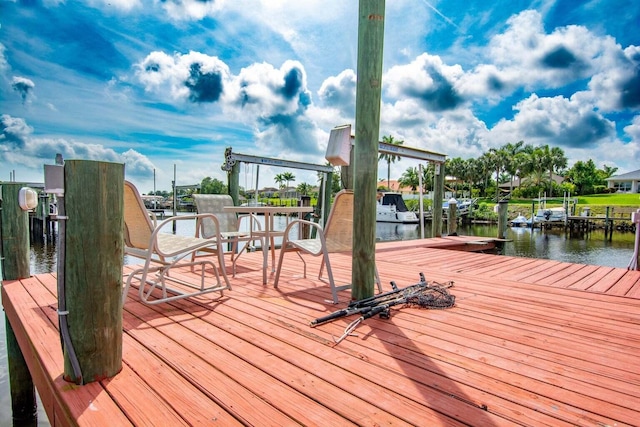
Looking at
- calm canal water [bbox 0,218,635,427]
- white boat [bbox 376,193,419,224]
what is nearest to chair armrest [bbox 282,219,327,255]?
calm canal water [bbox 0,218,635,427]

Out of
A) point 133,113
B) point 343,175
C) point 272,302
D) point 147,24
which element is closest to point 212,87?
point 147,24

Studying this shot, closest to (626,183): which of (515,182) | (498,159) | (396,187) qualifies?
(515,182)

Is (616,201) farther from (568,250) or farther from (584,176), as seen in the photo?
(568,250)

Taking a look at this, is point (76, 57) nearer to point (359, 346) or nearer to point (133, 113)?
point (133, 113)

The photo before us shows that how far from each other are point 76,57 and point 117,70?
15.8 feet

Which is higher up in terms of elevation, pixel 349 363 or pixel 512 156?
pixel 512 156

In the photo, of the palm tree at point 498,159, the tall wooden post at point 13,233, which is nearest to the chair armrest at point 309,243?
the tall wooden post at point 13,233

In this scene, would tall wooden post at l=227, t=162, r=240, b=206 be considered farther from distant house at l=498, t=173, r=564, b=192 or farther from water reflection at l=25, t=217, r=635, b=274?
distant house at l=498, t=173, r=564, b=192

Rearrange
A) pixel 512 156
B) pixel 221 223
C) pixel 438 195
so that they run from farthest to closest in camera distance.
A: pixel 512 156 < pixel 438 195 < pixel 221 223

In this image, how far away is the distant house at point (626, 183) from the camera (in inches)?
2005

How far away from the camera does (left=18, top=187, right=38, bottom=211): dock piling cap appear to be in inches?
112

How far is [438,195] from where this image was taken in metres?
7.80

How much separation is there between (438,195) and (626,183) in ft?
210

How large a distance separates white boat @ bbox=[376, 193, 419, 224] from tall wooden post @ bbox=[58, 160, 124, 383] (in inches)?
1155
